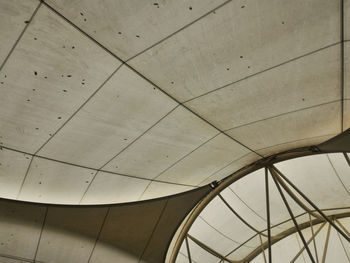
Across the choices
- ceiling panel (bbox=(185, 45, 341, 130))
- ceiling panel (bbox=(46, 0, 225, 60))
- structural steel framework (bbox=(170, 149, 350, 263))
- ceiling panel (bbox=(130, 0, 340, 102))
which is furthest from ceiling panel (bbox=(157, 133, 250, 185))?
ceiling panel (bbox=(46, 0, 225, 60))

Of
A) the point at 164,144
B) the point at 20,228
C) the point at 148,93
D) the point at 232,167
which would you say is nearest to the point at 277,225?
the point at 232,167

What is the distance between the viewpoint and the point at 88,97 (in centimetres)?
758

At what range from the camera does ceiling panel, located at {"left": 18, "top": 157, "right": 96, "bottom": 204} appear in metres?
10.0

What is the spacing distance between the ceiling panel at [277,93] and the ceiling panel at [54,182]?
467 cm

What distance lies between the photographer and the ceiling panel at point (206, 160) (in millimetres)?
11117

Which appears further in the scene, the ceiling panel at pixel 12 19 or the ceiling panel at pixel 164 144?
the ceiling panel at pixel 164 144

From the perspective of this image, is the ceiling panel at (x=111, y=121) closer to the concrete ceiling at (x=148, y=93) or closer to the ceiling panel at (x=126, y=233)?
the concrete ceiling at (x=148, y=93)

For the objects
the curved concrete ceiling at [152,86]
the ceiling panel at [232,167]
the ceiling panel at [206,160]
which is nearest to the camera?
the curved concrete ceiling at [152,86]

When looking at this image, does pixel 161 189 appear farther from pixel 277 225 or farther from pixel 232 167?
pixel 277 225

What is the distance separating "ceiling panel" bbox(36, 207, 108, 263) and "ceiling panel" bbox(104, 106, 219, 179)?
136 inches

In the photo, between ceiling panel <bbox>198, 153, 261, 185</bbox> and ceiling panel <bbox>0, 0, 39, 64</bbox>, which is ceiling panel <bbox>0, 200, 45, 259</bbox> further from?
ceiling panel <bbox>0, 0, 39, 64</bbox>

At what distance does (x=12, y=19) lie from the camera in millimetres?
5488

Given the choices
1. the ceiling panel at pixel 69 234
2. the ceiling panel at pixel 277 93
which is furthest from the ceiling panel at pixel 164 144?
the ceiling panel at pixel 69 234

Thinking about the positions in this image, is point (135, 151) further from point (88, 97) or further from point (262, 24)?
point (262, 24)
